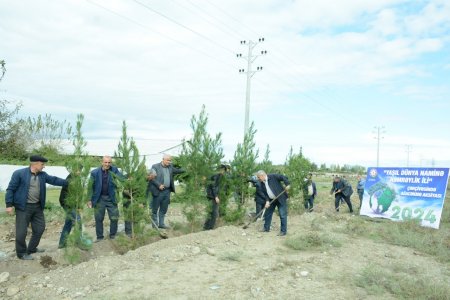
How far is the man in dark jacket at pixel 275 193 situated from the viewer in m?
10.5

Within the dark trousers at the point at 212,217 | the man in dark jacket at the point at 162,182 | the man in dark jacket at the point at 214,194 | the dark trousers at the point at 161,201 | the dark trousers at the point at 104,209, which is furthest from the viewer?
the dark trousers at the point at 212,217

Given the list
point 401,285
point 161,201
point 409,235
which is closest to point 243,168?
point 161,201

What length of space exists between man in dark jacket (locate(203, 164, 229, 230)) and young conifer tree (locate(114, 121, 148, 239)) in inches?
93.5

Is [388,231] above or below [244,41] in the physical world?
below

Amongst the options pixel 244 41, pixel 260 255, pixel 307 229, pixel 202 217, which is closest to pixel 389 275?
pixel 260 255

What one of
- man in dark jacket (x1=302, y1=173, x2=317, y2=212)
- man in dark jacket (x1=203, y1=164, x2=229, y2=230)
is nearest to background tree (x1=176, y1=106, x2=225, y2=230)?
→ man in dark jacket (x1=203, y1=164, x2=229, y2=230)

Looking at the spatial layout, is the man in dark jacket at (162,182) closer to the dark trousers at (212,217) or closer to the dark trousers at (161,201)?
the dark trousers at (161,201)

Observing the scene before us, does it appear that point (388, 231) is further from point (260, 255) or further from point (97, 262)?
point (97, 262)

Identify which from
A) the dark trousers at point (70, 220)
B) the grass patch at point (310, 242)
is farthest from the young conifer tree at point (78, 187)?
the grass patch at point (310, 242)

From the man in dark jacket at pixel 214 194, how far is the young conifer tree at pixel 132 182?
2.38 metres

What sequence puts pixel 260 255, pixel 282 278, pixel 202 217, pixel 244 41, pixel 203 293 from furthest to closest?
pixel 244 41 < pixel 202 217 < pixel 260 255 < pixel 282 278 < pixel 203 293

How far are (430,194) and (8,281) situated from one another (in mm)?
11680

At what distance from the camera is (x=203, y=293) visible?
589cm

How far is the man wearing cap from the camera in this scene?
759cm
